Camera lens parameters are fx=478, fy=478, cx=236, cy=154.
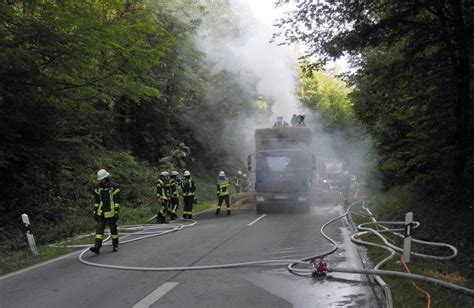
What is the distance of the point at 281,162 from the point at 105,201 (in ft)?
31.5

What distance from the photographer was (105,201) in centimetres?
956

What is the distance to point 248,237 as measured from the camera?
11.2m

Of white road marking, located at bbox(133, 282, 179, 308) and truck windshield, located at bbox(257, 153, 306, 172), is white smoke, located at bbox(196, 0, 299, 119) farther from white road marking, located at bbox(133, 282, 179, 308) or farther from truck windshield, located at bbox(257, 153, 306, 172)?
white road marking, located at bbox(133, 282, 179, 308)

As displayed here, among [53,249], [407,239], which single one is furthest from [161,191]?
[407,239]

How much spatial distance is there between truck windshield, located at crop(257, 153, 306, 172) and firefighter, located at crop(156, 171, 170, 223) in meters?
4.25

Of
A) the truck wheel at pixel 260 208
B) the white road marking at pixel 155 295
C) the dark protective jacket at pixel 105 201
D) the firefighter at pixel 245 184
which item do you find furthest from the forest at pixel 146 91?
the firefighter at pixel 245 184

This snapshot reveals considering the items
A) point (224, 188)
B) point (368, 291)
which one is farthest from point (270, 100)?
point (368, 291)

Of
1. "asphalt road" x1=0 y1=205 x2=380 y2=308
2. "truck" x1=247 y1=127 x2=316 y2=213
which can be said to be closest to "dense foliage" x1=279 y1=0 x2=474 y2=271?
"asphalt road" x1=0 y1=205 x2=380 y2=308

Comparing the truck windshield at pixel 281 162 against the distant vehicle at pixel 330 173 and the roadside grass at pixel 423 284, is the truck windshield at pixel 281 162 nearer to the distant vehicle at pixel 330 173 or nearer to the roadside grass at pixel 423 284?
the roadside grass at pixel 423 284

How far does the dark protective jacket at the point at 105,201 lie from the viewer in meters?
9.52

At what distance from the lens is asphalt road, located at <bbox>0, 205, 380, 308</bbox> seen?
5.81 m

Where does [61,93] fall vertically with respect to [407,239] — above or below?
above

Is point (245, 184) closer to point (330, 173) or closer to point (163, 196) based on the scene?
point (330, 173)

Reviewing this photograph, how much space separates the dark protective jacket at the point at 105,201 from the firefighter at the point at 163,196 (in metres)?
5.22
